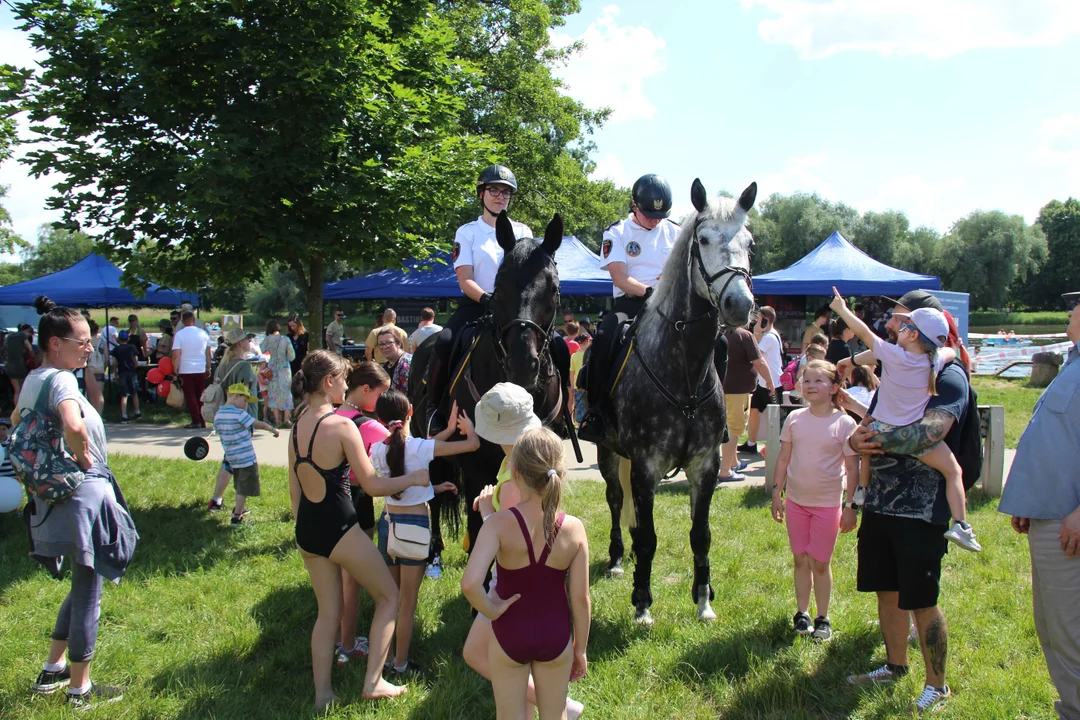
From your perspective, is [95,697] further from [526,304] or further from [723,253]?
[723,253]

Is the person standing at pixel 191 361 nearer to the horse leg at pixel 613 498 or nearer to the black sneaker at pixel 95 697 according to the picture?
the horse leg at pixel 613 498

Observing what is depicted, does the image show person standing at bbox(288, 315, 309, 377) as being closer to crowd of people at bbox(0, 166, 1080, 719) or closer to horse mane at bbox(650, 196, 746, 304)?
crowd of people at bbox(0, 166, 1080, 719)

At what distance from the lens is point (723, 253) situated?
167 inches

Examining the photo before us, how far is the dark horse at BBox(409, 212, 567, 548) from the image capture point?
4.39 m

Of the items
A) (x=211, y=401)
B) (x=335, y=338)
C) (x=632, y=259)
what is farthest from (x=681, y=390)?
(x=335, y=338)

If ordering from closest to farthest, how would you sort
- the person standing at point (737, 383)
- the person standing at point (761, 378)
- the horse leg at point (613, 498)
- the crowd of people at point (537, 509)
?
the crowd of people at point (537, 509), the horse leg at point (613, 498), the person standing at point (737, 383), the person standing at point (761, 378)

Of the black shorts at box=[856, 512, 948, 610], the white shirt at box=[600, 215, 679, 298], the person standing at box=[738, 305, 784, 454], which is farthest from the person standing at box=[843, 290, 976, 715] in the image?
the person standing at box=[738, 305, 784, 454]

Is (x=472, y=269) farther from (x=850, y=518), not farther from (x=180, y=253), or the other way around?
(x=180, y=253)

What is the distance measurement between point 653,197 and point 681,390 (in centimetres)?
158

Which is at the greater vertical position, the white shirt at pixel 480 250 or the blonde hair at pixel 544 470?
the white shirt at pixel 480 250

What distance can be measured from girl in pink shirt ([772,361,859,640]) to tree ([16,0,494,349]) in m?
9.06

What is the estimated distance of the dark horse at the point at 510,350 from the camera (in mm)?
4387

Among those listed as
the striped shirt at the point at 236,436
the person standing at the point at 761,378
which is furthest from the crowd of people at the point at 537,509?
the person standing at the point at 761,378

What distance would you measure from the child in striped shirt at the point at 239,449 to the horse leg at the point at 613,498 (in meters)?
3.53
